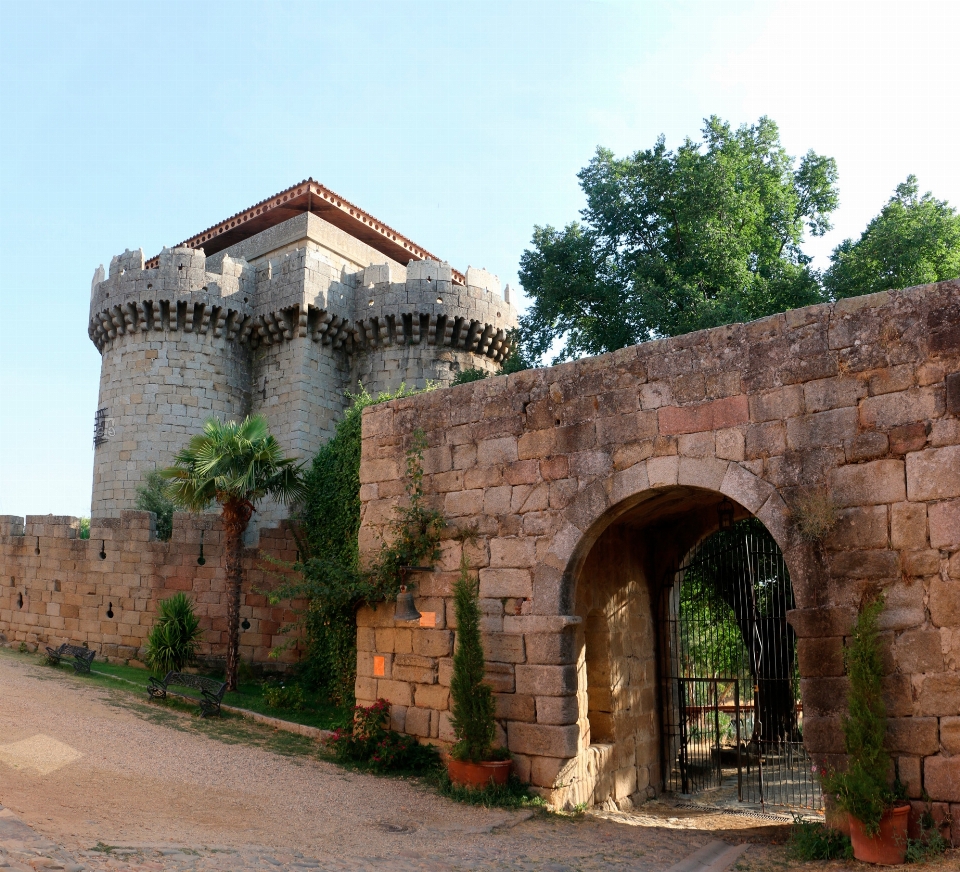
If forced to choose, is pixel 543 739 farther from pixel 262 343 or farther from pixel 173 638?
pixel 262 343

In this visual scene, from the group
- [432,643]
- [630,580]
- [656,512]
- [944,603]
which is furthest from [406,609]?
[944,603]

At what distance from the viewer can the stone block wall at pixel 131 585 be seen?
50.6ft

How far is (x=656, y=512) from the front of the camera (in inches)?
376

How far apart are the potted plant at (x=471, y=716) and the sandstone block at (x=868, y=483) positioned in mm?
3529

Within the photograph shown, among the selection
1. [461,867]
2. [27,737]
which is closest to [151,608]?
[27,737]

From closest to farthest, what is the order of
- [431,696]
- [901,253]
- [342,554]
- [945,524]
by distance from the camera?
[945,524], [431,696], [342,554], [901,253]

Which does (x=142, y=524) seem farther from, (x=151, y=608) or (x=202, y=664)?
(x=202, y=664)

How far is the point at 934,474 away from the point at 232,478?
1038cm

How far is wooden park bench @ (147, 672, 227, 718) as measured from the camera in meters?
11.9

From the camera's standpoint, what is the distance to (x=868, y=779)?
604 centimetres

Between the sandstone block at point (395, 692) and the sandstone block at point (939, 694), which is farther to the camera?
the sandstone block at point (395, 692)

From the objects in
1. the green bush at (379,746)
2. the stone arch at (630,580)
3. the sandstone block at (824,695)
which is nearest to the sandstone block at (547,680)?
the stone arch at (630,580)

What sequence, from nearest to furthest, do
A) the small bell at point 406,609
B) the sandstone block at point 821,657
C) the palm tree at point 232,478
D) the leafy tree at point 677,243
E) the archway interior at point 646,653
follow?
1. the sandstone block at point 821,657
2. the small bell at point 406,609
3. the archway interior at point 646,653
4. the palm tree at point 232,478
5. the leafy tree at point 677,243

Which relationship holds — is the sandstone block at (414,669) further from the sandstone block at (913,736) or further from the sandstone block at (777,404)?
the sandstone block at (913,736)
